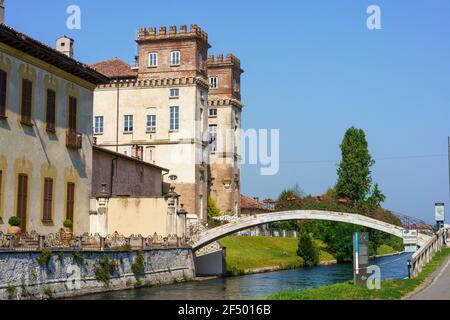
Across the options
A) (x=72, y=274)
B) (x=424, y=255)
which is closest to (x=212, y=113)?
(x=424, y=255)

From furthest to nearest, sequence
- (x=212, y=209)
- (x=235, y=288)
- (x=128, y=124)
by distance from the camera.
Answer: (x=212, y=209), (x=128, y=124), (x=235, y=288)

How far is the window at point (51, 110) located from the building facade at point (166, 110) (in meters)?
24.0

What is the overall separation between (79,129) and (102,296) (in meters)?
9.78

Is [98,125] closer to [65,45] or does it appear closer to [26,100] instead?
[65,45]

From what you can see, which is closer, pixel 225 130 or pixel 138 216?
pixel 138 216

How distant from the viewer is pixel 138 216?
4188 centimetres

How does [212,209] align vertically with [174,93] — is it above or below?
below

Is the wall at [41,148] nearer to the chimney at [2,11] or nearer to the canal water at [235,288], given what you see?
the chimney at [2,11]

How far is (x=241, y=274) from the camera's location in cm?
4966

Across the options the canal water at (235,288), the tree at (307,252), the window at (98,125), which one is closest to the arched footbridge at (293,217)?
the canal water at (235,288)

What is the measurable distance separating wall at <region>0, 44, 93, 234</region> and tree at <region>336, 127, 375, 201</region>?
127 ft

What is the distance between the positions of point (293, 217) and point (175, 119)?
1671cm

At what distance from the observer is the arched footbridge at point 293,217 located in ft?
151
